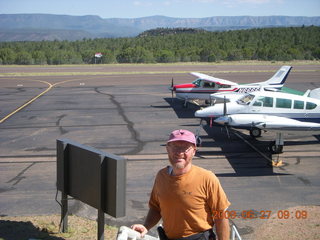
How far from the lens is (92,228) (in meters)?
9.27

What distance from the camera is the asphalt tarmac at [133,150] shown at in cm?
1233

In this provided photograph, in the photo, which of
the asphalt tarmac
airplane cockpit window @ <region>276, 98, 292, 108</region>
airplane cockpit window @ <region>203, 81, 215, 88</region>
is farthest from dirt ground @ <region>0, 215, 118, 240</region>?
airplane cockpit window @ <region>203, 81, 215, 88</region>

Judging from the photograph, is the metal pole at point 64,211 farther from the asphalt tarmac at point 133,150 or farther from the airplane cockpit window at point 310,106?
the airplane cockpit window at point 310,106

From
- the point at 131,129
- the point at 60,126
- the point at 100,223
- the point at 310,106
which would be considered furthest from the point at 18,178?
the point at 310,106

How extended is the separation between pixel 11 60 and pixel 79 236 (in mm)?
65185

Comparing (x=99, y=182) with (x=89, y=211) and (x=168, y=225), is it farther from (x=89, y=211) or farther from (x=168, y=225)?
(x=89, y=211)

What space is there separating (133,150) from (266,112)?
234 inches

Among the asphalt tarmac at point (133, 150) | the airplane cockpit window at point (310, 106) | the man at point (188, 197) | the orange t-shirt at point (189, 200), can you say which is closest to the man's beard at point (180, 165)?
the man at point (188, 197)

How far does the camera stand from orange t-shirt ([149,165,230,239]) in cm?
481

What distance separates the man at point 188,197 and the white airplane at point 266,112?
42.0 ft

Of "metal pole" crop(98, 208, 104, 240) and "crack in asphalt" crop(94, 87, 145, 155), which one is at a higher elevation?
"metal pole" crop(98, 208, 104, 240)

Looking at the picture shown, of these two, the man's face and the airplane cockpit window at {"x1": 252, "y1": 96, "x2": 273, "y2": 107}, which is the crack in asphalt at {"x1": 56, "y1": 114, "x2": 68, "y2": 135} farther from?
the man's face

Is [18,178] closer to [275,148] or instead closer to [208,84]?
[275,148]

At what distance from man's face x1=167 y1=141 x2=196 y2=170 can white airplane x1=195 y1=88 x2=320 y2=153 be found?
12900 mm
